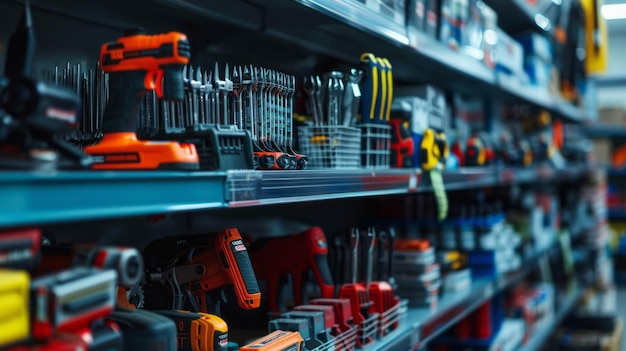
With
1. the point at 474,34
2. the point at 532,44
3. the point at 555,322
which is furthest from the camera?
the point at 555,322

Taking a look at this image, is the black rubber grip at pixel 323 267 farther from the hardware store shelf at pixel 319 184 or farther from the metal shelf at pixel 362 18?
the metal shelf at pixel 362 18

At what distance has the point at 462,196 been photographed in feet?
11.7

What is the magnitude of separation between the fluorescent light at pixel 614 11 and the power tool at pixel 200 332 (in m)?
7.58

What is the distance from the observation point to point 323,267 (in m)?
2.06

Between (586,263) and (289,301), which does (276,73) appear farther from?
(586,263)

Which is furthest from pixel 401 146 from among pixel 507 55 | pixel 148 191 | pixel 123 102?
pixel 507 55

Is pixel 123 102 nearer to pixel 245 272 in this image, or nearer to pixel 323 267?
pixel 245 272

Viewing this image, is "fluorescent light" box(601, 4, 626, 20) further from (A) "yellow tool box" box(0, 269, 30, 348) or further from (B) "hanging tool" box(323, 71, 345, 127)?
(A) "yellow tool box" box(0, 269, 30, 348)

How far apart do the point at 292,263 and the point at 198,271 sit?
0.46 meters

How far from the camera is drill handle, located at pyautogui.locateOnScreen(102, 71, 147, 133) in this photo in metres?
1.27

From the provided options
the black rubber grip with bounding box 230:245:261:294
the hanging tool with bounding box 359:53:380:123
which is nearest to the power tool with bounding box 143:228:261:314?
the black rubber grip with bounding box 230:245:261:294

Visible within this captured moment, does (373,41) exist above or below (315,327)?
above

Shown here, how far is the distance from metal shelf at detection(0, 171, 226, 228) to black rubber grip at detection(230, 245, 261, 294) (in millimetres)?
320

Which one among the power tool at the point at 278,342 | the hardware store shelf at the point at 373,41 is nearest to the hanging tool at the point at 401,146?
the hardware store shelf at the point at 373,41
